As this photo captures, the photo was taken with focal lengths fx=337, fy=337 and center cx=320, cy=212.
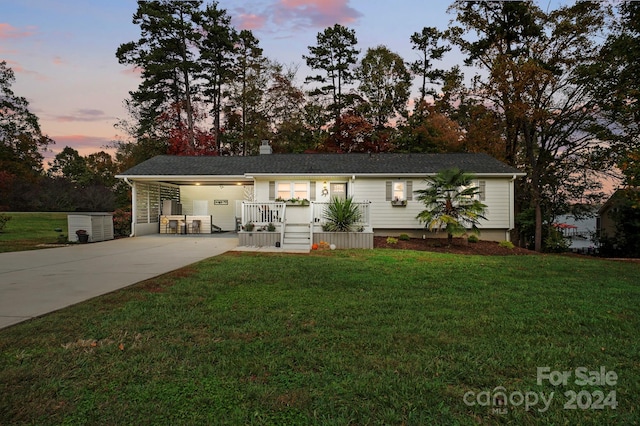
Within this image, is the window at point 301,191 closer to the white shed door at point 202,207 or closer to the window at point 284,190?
the window at point 284,190

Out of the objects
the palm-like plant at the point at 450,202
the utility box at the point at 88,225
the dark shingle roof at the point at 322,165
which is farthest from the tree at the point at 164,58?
the palm-like plant at the point at 450,202

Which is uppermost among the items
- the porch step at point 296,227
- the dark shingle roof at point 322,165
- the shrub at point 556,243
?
the dark shingle roof at point 322,165

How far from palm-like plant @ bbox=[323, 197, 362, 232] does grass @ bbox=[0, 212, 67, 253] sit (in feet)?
31.5

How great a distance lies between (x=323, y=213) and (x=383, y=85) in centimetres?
1386

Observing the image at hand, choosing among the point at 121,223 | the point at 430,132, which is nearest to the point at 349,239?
the point at 121,223

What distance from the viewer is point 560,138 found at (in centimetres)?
1684

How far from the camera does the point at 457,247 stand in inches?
470

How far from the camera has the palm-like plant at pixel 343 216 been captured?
37.3 ft

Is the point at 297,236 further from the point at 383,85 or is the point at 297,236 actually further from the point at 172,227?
the point at 383,85

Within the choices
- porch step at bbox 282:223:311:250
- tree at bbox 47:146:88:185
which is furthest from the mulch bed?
tree at bbox 47:146:88:185

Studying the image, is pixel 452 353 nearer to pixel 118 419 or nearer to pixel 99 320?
pixel 118 419

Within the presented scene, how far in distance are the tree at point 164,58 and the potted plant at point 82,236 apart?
538 inches

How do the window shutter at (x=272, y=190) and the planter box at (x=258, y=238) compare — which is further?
the window shutter at (x=272, y=190)

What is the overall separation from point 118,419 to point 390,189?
42.2ft
